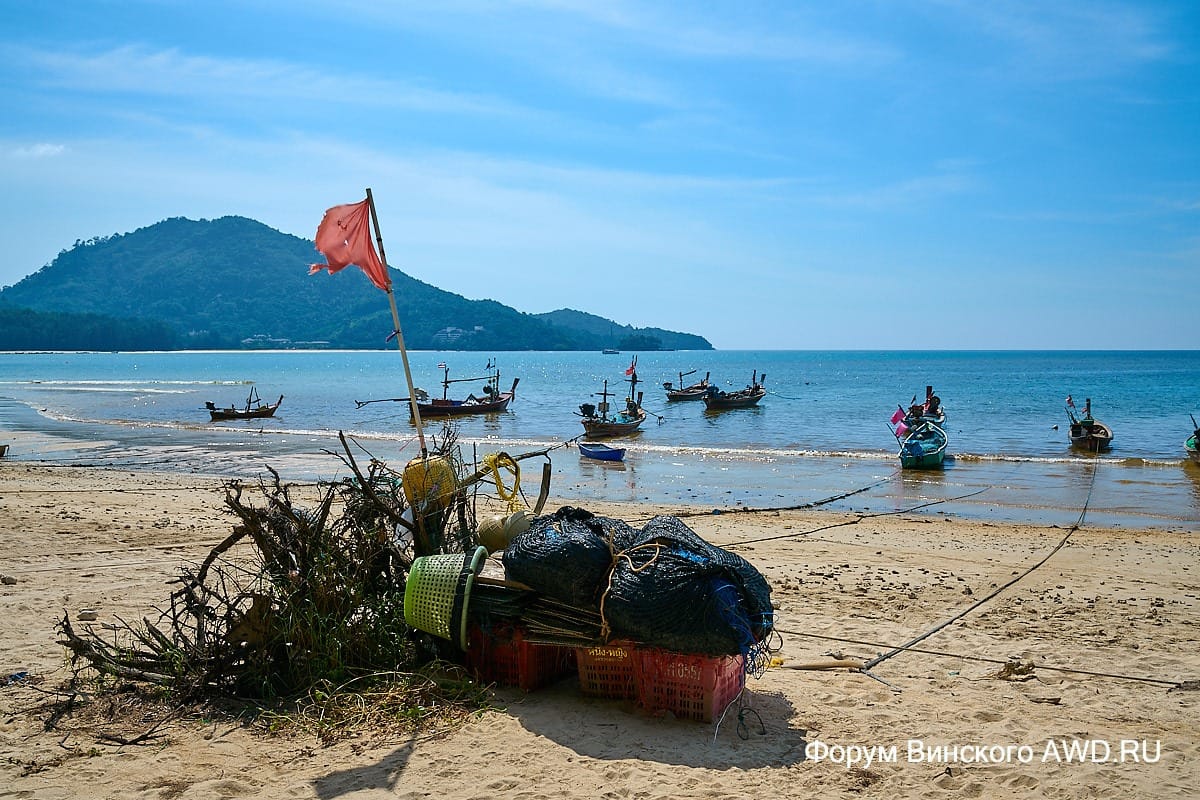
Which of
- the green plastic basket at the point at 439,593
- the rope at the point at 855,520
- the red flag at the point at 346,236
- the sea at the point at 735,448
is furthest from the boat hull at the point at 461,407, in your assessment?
the green plastic basket at the point at 439,593

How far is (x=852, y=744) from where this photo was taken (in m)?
4.64

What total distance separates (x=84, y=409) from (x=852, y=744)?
4648 centimetres

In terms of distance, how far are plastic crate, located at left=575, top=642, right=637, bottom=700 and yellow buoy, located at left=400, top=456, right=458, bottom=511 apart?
1.42 metres

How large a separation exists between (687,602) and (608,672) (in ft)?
2.99

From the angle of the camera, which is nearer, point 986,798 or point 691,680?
point 986,798

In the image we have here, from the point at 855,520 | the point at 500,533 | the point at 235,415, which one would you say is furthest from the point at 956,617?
the point at 235,415

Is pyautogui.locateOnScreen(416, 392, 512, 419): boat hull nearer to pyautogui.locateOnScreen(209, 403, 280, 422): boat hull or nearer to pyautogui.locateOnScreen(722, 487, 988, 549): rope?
pyautogui.locateOnScreen(209, 403, 280, 422): boat hull

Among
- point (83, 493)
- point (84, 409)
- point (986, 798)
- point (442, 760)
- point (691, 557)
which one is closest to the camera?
point (986, 798)

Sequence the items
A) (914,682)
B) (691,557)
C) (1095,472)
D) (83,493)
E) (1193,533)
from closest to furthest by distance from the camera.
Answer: (691,557)
(914,682)
(1193,533)
(83,493)
(1095,472)

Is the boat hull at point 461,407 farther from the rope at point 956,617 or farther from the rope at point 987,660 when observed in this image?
the rope at point 987,660

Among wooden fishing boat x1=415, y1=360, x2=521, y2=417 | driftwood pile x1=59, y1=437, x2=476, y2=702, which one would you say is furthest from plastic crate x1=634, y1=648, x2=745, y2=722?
wooden fishing boat x1=415, y1=360, x2=521, y2=417

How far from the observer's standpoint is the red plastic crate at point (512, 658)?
5316mm

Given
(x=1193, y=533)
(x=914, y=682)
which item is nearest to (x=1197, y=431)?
(x=1193, y=533)

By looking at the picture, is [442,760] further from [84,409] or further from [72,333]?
[72,333]
